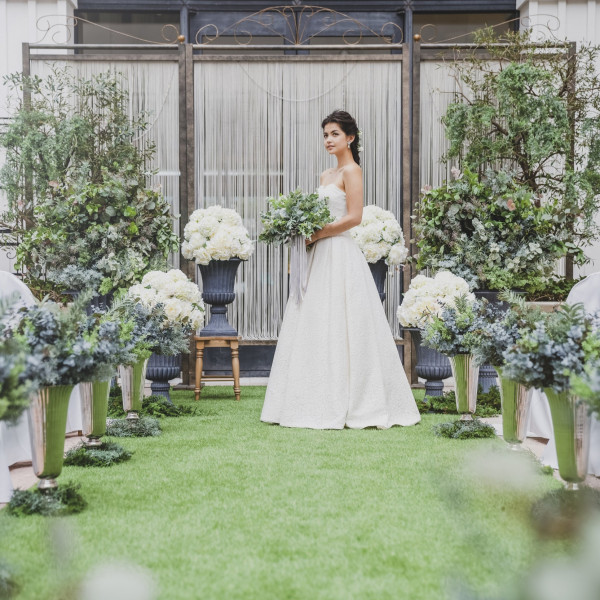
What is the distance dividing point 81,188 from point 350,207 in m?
2.11

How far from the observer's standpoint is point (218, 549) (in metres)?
2.23

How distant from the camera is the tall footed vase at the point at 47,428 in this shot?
102 inches

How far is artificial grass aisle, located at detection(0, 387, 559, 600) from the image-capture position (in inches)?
76.1

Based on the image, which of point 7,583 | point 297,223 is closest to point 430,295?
point 297,223

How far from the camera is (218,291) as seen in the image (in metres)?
5.87

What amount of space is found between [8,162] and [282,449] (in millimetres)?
3584

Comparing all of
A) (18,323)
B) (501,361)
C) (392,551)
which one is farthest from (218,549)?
(501,361)

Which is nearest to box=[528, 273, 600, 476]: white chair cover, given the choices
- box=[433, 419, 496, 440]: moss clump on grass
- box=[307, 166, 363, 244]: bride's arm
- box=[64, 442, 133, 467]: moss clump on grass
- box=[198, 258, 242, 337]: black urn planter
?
box=[433, 419, 496, 440]: moss clump on grass

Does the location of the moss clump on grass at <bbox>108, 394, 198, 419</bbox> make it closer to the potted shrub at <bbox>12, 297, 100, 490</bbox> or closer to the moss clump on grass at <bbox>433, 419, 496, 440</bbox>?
the moss clump on grass at <bbox>433, 419, 496, 440</bbox>

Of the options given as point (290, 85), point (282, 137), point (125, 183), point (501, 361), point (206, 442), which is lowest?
point (206, 442)

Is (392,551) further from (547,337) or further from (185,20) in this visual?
(185,20)

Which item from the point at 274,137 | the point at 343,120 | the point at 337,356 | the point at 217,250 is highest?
the point at 274,137

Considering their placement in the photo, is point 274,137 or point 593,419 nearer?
point 593,419

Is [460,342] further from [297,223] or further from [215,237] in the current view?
[215,237]
